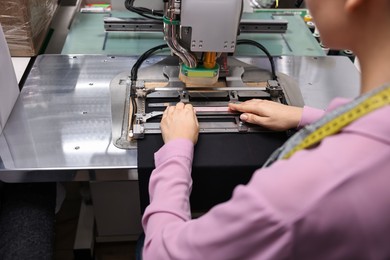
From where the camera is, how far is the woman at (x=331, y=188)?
18.6 inches

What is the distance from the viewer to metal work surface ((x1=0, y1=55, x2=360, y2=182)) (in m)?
0.93

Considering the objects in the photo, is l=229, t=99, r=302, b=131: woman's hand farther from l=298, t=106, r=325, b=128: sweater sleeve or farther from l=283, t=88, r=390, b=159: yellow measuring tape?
l=283, t=88, r=390, b=159: yellow measuring tape

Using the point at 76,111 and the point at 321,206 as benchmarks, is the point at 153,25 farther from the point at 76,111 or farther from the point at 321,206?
the point at 321,206

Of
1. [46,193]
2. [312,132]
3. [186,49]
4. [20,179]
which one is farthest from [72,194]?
[312,132]

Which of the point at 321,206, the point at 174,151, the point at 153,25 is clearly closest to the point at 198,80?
the point at 174,151

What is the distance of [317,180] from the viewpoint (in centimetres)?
48

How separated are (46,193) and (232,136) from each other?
0.53 metres

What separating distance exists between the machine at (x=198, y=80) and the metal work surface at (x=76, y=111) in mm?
45

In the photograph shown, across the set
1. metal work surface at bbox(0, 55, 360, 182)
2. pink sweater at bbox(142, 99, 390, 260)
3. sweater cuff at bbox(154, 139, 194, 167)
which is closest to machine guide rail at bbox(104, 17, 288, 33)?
metal work surface at bbox(0, 55, 360, 182)

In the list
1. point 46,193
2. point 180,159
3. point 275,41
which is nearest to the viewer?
point 180,159

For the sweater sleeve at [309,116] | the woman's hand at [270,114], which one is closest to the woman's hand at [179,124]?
the woman's hand at [270,114]

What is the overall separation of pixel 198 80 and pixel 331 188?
0.71 meters

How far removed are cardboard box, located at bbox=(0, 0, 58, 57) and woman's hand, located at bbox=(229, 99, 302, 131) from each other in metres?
0.72

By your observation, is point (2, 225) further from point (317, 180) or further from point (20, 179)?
point (317, 180)
